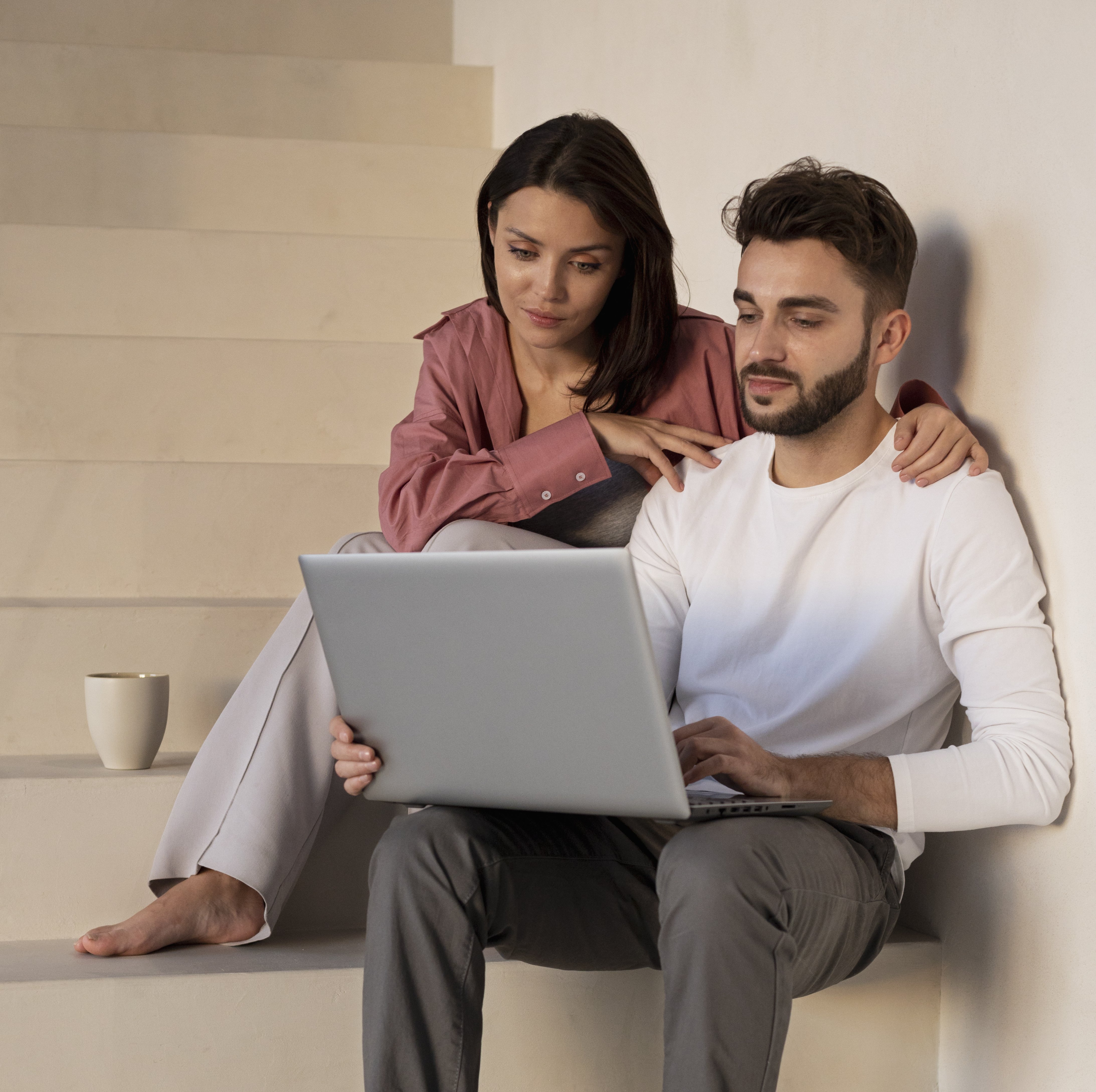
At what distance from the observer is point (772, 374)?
1.30m

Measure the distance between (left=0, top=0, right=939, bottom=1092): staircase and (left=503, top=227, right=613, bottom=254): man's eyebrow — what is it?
0.66m

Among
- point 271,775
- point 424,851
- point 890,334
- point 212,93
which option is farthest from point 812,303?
point 212,93

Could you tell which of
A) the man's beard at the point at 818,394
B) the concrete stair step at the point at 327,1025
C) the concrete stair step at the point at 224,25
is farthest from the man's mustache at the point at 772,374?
the concrete stair step at the point at 224,25

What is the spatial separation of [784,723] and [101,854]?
2.83 ft

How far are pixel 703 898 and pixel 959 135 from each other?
0.85m

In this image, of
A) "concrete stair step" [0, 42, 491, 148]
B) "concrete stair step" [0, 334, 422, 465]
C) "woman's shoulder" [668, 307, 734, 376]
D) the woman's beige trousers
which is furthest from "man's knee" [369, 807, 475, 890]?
"concrete stair step" [0, 42, 491, 148]

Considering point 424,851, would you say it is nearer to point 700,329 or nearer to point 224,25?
point 700,329

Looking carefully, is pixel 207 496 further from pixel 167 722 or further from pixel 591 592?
pixel 591 592

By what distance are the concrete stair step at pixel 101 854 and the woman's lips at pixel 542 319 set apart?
0.66m

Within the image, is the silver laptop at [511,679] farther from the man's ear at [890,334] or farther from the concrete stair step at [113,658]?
the concrete stair step at [113,658]

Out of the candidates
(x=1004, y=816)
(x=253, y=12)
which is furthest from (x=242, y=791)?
(x=253, y=12)

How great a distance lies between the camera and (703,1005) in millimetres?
998

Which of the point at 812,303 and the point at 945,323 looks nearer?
the point at 812,303

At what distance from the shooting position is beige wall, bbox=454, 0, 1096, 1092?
113 centimetres
